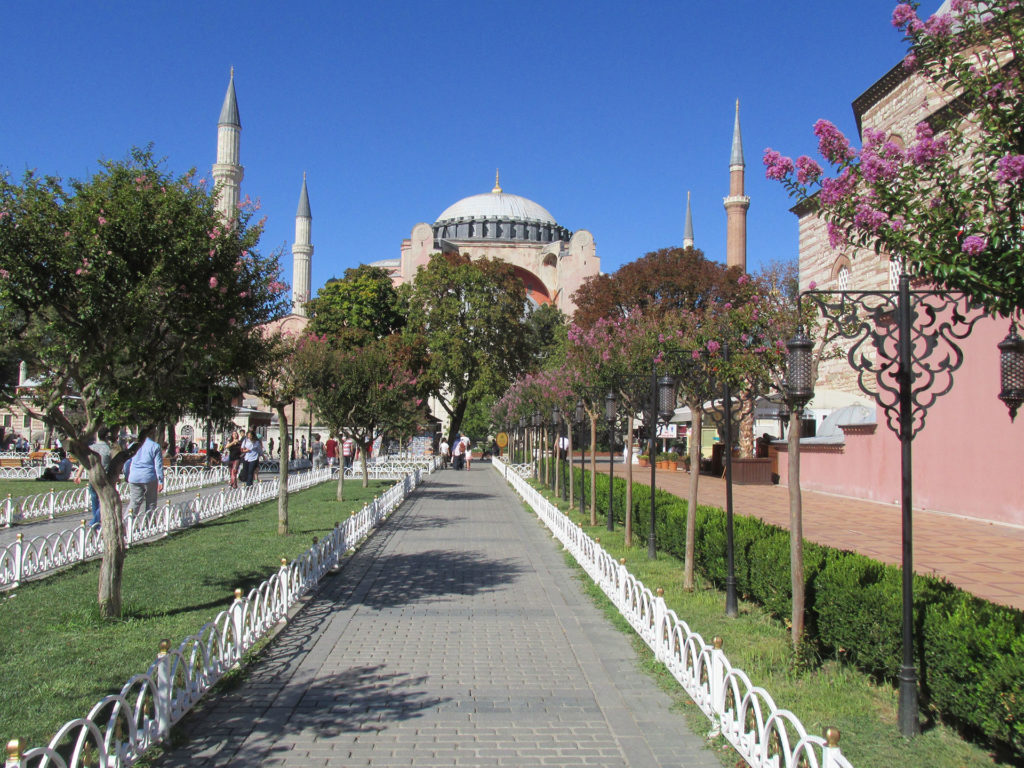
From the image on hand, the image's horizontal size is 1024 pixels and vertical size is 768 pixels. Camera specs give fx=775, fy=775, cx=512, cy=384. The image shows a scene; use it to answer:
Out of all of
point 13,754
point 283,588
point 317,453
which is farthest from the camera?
point 317,453

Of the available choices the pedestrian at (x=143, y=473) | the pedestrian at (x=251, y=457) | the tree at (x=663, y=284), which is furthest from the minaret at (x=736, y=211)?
the pedestrian at (x=143, y=473)

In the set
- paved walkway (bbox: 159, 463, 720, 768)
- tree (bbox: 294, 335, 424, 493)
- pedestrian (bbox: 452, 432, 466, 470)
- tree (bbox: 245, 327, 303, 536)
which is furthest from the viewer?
pedestrian (bbox: 452, 432, 466, 470)

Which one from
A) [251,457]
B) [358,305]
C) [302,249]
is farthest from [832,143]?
[302,249]

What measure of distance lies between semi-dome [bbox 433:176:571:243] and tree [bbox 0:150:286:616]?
67.0 m

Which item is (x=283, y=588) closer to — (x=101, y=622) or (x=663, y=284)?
(x=101, y=622)

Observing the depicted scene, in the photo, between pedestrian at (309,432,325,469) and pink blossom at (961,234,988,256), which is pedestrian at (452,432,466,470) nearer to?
pedestrian at (309,432,325,469)

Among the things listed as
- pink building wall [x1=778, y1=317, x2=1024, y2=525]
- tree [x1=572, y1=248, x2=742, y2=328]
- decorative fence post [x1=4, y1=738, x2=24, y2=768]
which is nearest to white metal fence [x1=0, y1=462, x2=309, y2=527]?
decorative fence post [x1=4, y1=738, x2=24, y2=768]

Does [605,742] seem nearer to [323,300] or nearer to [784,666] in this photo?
[784,666]

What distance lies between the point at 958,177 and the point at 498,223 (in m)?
72.7

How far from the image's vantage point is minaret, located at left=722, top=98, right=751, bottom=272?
40.7 m

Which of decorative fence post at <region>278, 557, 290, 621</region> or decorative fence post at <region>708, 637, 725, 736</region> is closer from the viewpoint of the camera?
decorative fence post at <region>708, 637, 725, 736</region>

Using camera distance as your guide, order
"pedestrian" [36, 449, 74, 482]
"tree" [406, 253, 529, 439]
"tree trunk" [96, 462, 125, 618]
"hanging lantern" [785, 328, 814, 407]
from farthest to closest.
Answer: "tree" [406, 253, 529, 439] → "pedestrian" [36, 449, 74, 482] → "tree trunk" [96, 462, 125, 618] → "hanging lantern" [785, 328, 814, 407]

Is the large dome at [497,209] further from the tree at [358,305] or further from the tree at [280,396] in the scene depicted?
the tree at [280,396]

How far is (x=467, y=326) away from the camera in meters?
Answer: 39.7
